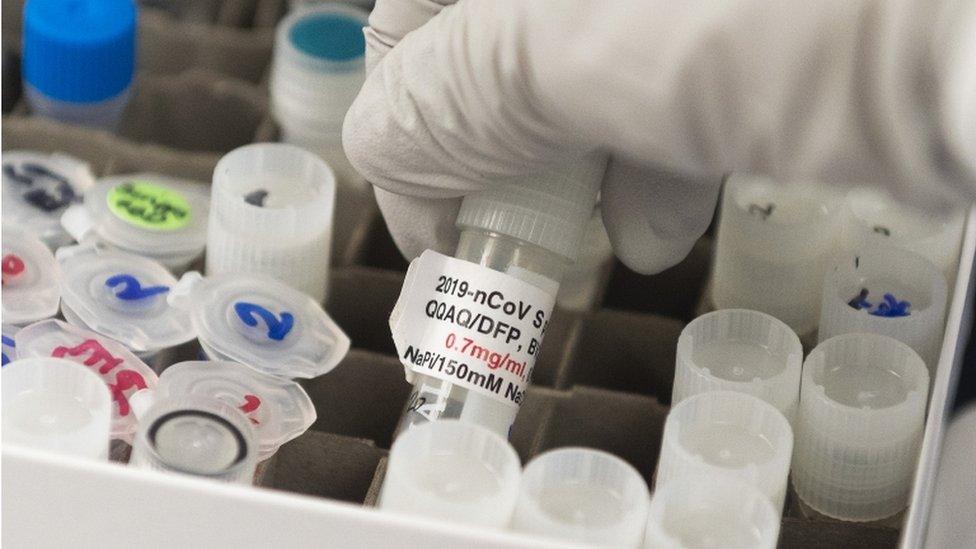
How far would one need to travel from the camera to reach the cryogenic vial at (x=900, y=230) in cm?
88

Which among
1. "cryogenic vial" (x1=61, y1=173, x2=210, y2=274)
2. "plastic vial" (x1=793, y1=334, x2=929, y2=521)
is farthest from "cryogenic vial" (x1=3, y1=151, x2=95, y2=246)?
"plastic vial" (x1=793, y1=334, x2=929, y2=521)

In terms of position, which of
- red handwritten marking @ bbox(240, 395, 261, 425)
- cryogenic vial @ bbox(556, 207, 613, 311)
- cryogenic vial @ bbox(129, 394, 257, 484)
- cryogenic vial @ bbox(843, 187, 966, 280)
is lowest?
cryogenic vial @ bbox(129, 394, 257, 484)

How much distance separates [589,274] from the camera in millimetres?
963

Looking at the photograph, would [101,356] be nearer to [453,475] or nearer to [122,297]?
[122,297]

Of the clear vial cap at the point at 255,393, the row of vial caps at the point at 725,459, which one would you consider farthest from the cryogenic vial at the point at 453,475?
the clear vial cap at the point at 255,393

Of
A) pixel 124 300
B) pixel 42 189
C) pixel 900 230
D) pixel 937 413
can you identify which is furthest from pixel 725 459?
pixel 42 189

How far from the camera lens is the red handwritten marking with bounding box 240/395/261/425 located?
77 centimetres

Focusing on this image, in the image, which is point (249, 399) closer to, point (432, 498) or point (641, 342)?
point (432, 498)

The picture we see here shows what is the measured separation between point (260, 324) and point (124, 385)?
87 mm

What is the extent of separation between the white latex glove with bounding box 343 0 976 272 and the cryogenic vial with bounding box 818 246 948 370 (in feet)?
0.61

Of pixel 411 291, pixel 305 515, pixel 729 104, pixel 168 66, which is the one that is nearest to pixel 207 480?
pixel 305 515

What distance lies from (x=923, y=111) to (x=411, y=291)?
0.28 metres

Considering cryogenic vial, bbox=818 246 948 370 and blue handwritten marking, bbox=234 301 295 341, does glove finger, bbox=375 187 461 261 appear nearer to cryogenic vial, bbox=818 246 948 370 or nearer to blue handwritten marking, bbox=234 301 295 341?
blue handwritten marking, bbox=234 301 295 341

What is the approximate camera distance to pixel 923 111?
1.96ft
